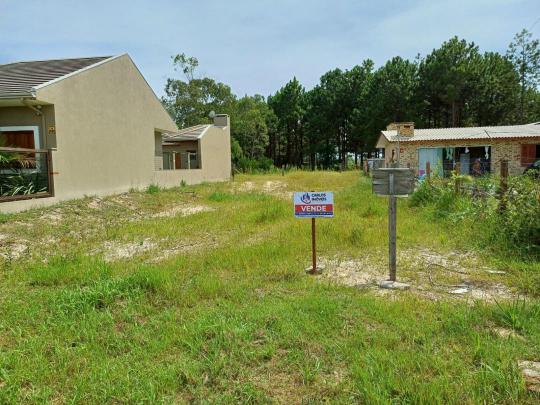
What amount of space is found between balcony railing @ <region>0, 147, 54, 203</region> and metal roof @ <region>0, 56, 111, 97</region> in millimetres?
1718

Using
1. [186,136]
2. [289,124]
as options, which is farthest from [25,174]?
[289,124]

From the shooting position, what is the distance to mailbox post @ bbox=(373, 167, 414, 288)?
447 cm

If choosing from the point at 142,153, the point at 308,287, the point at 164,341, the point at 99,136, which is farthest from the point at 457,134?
the point at 164,341

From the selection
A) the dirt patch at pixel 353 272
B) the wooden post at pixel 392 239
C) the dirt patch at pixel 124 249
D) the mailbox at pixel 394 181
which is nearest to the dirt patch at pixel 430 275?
the dirt patch at pixel 353 272

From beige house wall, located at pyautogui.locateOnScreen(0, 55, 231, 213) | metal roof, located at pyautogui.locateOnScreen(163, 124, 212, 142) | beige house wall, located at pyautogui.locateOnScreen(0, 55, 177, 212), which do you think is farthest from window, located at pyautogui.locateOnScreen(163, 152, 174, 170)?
beige house wall, located at pyautogui.locateOnScreen(0, 55, 177, 212)

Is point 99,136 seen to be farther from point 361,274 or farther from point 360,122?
point 360,122

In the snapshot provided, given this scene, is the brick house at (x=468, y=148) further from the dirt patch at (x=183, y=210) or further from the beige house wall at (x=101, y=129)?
the beige house wall at (x=101, y=129)

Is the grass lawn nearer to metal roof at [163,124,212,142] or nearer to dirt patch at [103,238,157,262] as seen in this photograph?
dirt patch at [103,238,157,262]

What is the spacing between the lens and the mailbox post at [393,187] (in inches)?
176

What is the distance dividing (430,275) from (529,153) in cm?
2072

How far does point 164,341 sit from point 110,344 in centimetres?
45

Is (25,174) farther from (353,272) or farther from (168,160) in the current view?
(168,160)

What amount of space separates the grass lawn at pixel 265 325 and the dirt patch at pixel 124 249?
0.25 feet

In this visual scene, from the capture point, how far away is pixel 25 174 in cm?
1008
